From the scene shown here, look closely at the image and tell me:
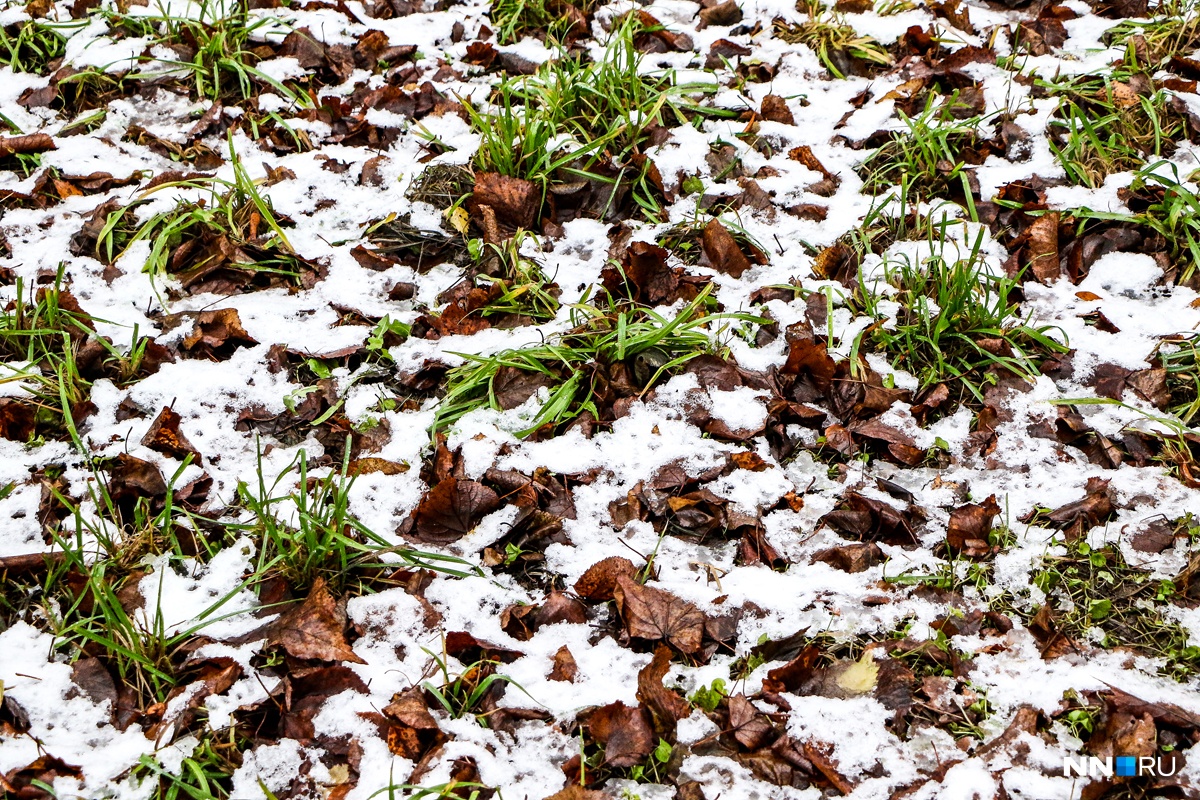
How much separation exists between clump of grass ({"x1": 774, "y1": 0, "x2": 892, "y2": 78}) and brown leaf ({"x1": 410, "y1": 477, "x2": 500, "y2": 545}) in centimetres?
255

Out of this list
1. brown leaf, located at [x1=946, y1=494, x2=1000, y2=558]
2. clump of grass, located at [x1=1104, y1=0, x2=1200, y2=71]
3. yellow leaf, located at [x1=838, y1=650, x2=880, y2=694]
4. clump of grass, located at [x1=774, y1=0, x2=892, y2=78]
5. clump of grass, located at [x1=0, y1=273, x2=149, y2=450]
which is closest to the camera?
yellow leaf, located at [x1=838, y1=650, x2=880, y2=694]

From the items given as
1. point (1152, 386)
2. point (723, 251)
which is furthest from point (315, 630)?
point (1152, 386)

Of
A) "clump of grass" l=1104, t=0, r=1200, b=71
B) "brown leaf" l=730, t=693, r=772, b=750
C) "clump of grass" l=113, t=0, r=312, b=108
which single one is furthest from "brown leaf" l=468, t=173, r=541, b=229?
"clump of grass" l=1104, t=0, r=1200, b=71

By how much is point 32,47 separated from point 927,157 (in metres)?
3.60

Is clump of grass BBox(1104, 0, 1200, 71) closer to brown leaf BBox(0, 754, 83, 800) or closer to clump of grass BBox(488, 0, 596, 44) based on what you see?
clump of grass BBox(488, 0, 596, 44)

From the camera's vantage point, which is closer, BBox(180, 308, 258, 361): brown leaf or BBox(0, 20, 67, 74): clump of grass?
BBox(180, 308, 258, 361): brown leaf

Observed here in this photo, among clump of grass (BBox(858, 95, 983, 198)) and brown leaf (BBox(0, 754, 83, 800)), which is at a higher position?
clump of grass (BBox(858, 95, 983, 198))

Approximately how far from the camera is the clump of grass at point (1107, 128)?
301 centimetres

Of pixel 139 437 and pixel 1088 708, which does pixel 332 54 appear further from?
pixel 1088 708

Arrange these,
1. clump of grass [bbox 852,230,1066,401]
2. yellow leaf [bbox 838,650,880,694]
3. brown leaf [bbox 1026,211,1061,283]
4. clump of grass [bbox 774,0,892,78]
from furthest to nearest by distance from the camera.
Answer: clump of grass [bbox 774,0,892,78], brown leaf [bbox 1026,211,1061,283], clump of grass [bbox 852,230,1066,401], yellow leaf [bbox 838,650,880,694]

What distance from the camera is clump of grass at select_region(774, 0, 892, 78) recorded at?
3607 mm

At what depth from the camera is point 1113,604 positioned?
1921 mm

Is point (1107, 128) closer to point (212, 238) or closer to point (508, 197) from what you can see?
point (508, 197)

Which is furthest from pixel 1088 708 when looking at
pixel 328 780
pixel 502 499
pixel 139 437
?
pixel 139 437
